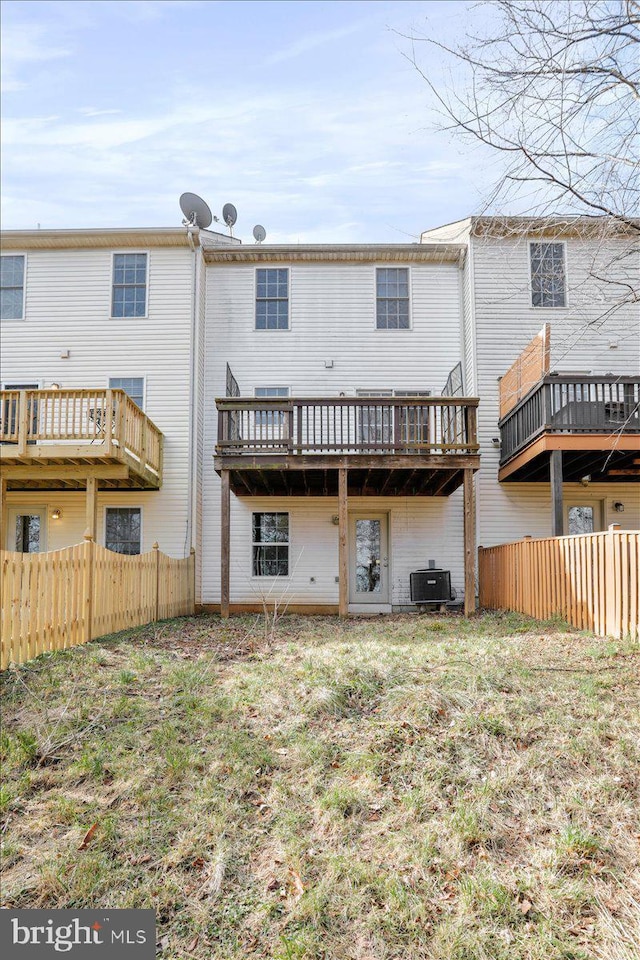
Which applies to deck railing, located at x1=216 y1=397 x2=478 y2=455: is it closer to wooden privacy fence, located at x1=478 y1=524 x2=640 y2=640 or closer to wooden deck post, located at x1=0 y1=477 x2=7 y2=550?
wooden privacy fence, located at x1=478 y1=524 x2=640 y2=640

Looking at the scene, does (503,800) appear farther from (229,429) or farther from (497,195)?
(229,429)

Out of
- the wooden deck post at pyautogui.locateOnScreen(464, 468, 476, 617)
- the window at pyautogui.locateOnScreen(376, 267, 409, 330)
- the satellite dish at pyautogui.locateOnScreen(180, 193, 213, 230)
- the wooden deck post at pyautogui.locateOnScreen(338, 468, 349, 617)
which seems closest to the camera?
the wooden deck post at pyautogui.locateOnScreen(464, 468, 476, 617)

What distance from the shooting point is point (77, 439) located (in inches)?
464

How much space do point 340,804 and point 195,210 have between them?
13.9 meters

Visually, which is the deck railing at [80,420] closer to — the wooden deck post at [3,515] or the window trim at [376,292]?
the wooden deck post at [3,515]

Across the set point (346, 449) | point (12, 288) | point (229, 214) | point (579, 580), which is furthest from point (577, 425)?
point (12, 288)

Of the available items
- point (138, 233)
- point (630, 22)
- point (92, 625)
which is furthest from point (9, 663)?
point (138, 233)

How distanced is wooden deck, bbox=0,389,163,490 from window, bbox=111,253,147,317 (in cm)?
292

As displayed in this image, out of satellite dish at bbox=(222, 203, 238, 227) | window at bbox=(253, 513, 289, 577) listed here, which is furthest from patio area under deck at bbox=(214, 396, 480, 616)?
satellite dish at bbox=(222, 203, 238, 227)

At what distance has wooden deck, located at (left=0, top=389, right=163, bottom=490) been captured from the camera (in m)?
11.4

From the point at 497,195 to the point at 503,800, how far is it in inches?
196

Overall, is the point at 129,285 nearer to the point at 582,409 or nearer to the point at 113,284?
the point at 113,284

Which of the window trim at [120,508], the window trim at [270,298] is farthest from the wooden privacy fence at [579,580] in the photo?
the window trim at [120,508]

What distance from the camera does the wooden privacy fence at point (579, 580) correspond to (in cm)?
740
